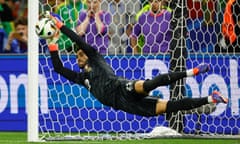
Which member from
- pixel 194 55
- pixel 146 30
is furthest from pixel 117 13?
pixel 194 55

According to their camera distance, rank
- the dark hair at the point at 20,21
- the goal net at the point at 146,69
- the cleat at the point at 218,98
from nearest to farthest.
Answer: the cleat at the point at 218,98 < the goal net at the point at 146,69 < the dark hair at the point at 20,21

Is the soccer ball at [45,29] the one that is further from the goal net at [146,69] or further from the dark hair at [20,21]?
the dark hair at [20,21]

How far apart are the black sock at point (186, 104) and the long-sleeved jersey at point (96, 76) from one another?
66 centimetres

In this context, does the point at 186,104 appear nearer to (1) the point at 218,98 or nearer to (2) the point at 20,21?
(1) the point at 218,98

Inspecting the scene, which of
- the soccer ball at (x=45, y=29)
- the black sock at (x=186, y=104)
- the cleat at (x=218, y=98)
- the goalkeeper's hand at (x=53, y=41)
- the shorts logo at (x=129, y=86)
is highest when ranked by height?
the soccer ball at (x=45, y=29)

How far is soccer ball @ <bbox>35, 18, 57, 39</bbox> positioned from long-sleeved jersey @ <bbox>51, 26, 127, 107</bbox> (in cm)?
12

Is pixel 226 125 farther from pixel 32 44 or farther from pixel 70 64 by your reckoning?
pixel 32 44

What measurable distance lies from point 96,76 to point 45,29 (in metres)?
0.85

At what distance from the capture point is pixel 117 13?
13039 millimetres

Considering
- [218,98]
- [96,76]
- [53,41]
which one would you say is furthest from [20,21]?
[218,98]

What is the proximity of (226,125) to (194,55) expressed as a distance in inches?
45.5

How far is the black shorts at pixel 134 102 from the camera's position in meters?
10.3

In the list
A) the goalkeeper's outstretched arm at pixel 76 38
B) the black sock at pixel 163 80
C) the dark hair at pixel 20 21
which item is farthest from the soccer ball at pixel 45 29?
the dark hair at pixel 20 21

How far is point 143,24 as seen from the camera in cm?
1309
